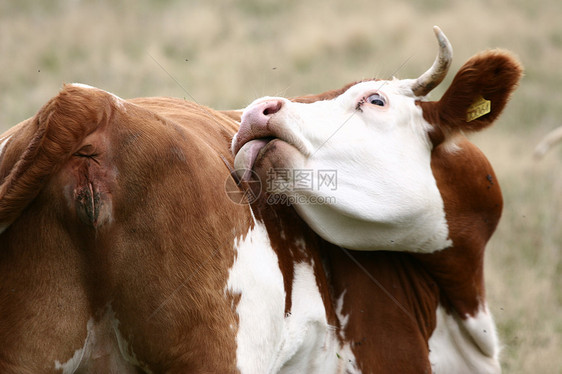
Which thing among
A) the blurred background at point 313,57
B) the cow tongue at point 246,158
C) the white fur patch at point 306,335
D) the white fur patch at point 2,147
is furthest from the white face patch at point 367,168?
the blurred background at point 313,57

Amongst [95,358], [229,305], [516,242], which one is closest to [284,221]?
[229,305]

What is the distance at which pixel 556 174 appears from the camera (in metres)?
7.68

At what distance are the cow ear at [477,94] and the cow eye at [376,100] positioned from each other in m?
0.20

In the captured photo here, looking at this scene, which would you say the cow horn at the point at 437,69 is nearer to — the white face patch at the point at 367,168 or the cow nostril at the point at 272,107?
the white face patch at the point at 367,168

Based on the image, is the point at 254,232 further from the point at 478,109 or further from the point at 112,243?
the point at 478,109

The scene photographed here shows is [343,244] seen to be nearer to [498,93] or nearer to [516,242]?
[498,93]

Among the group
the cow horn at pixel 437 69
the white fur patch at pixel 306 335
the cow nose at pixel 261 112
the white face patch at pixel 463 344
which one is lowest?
the white face patch at pixel 463 344

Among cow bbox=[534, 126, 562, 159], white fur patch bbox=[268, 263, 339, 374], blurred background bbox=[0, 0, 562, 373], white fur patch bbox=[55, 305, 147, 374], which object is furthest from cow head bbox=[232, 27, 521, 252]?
blurred background bbox=[0, 0, 562, 373]

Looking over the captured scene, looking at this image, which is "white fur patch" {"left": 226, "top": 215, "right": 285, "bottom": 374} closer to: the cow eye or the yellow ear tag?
the cow eye

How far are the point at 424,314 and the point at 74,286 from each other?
1.71 m

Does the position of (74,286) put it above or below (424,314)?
above

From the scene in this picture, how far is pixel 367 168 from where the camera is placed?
276 cm

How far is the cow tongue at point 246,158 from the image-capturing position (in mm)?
2684

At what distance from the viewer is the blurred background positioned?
6.71 metres
